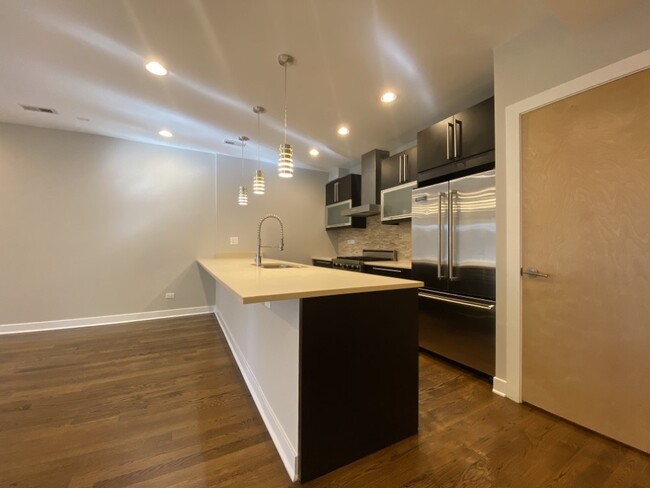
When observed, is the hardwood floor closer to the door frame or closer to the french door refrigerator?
the door frame

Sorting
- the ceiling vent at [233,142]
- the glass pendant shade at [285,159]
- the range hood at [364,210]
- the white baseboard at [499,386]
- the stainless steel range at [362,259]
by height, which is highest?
the ceiling vent at [233,142]

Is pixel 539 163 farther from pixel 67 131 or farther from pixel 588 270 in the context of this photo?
pixel 67 131

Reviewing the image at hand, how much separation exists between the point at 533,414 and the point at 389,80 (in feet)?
8.95

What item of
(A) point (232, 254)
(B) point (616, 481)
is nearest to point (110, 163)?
(A) point (232, 254)

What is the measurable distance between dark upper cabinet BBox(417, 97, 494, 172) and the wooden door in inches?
13.8

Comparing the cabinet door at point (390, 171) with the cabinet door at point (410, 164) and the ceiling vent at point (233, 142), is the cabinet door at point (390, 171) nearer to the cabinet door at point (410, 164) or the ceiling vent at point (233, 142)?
the cabinet door at point (410, 164)

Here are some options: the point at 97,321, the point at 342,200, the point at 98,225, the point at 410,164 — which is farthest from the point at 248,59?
the point at 97,321

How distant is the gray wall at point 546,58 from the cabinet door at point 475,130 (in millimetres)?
133

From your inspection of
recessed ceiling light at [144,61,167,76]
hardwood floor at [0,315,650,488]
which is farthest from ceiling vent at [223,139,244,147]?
hardwood floor at [0,315,650,488]

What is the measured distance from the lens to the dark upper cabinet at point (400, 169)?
10.7 feet

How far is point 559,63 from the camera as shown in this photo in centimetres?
174

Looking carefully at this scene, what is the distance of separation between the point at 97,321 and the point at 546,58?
17.9 ft

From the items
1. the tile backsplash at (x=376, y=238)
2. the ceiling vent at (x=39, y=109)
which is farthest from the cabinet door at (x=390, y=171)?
the ceiling vent at (x=39, y=109)

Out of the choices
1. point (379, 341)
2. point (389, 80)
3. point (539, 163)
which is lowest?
point (379, 341)
